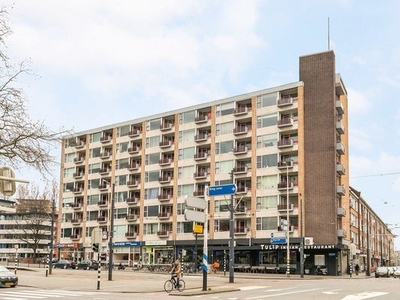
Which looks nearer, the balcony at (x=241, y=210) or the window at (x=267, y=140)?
the window at (x=267, y=140)

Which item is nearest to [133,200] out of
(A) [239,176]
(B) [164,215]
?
(B) [164,215]

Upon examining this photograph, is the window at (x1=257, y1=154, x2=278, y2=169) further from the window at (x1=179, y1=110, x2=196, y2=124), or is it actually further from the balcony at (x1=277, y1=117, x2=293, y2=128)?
the window at (x1=179, y1=110, x2=196, y2=124)

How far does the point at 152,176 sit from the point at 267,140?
2093cm

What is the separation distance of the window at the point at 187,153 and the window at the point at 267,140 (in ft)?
36.9

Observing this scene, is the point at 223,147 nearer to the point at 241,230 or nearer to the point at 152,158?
the point at 241,230

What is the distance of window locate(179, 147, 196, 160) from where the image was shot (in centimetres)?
7925

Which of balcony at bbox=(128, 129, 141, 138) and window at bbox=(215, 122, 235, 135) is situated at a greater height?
balcony at bbox=(128, 129, 141, 138)

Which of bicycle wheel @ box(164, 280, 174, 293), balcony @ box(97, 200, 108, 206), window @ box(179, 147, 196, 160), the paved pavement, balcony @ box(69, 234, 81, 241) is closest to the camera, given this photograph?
bicycle wheel @ box(164, 280, 174, 293)

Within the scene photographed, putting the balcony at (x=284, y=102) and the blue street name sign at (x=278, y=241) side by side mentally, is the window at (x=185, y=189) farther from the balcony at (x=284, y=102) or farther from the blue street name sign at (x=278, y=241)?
the balcony at (x=284, y=102)

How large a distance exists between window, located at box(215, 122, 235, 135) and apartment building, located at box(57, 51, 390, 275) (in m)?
0.14

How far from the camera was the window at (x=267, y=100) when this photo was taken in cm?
7156

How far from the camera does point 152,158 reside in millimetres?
84188

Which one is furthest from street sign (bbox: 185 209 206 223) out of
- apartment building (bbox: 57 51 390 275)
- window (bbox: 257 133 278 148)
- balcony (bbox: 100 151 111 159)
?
balcony (bbox: 100 151 111 159)

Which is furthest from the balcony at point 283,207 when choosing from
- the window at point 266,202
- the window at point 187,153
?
the window at point 187,153
